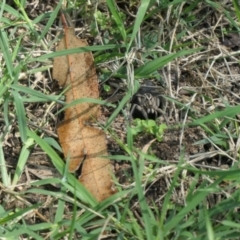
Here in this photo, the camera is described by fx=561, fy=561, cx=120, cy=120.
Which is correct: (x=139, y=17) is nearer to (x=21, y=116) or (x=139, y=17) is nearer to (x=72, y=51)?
(x=72, y=51)

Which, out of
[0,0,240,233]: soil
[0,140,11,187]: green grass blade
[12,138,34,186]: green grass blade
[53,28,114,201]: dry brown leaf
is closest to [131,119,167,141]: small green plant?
[0,0,240,233]: soil

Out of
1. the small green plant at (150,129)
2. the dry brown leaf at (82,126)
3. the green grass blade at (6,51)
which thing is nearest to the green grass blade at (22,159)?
the dry brown leaf at (82,126)

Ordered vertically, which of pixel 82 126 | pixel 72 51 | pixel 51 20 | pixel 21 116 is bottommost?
pixel 82 126

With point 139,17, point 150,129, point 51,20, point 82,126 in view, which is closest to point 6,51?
point 51,20

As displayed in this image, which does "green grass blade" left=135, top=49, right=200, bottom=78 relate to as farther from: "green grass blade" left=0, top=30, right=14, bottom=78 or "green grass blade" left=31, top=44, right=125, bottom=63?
"green grass blade" left=0, top=30, right=14, bottom=78

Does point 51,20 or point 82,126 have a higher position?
point 51,20

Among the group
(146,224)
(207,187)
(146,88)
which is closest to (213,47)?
(146,88)

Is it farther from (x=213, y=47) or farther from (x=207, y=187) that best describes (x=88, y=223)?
(x=213, y=47)
